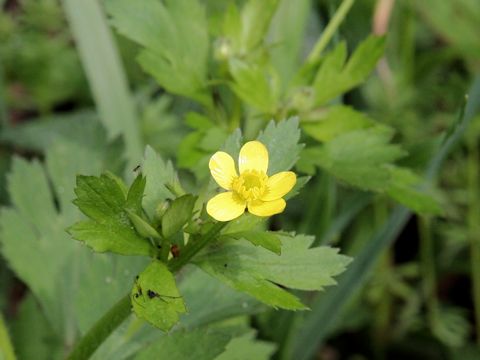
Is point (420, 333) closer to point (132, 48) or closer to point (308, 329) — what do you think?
Answer: point (308, 329)

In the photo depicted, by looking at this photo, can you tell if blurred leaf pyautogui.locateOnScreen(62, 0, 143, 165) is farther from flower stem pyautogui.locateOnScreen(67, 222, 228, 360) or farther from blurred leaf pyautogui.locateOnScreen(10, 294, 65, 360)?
flower stem pyautogui.locateOnScreen(67, 222, 228, 360)

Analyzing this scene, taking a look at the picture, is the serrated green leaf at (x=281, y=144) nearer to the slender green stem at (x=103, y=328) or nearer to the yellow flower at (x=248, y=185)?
the yellow flower at (x=248, y=185)

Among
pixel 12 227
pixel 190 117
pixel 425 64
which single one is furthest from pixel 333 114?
pixel 425 64

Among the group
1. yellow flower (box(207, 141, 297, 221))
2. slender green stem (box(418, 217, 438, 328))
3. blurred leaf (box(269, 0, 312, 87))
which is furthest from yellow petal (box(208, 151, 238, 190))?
slender green stem (box(418, 217, 438, 328))

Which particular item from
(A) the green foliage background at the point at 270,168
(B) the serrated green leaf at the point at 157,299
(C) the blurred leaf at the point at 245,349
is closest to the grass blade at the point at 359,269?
(A) the green foliage background at the point at 270,168

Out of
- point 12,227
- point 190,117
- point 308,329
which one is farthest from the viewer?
point 308,329

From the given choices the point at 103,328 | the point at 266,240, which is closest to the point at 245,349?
the point at 103,328
